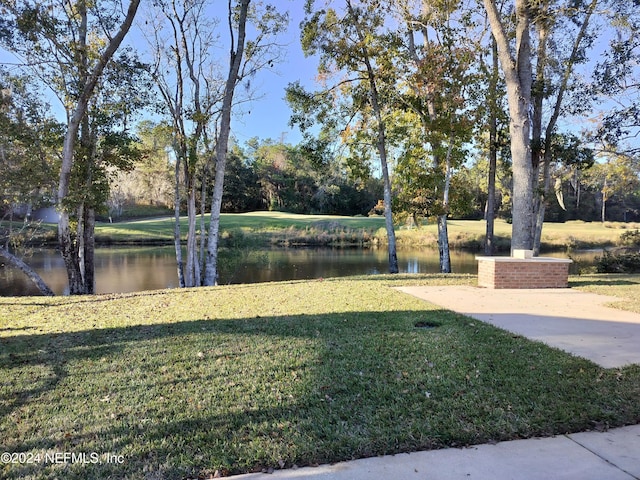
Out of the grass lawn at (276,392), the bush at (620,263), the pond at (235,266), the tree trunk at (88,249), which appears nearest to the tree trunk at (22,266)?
the tree trunk at (88,249)

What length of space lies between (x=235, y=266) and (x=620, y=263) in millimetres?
15511

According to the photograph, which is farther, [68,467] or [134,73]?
[134,73]

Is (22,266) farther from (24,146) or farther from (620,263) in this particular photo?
(620,263)

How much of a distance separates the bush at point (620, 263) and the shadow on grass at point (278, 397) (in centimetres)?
1292

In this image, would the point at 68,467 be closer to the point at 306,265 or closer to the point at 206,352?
the point at 206,352

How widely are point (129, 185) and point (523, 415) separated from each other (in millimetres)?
40198

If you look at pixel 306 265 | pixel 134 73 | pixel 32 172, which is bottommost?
pixel 306 265

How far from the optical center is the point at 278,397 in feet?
10.4

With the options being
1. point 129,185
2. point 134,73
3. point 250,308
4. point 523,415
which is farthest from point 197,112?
point 129,185

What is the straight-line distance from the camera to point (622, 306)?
6.31 metres

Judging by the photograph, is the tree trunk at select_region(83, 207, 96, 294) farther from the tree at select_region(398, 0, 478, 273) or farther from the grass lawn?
the tree at select_region(398, 0, 478, 273)

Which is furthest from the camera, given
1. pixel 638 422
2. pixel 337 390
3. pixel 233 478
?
pixel 337 390

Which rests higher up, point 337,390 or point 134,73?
point 134,73

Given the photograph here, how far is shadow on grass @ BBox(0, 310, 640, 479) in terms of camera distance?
251cm
